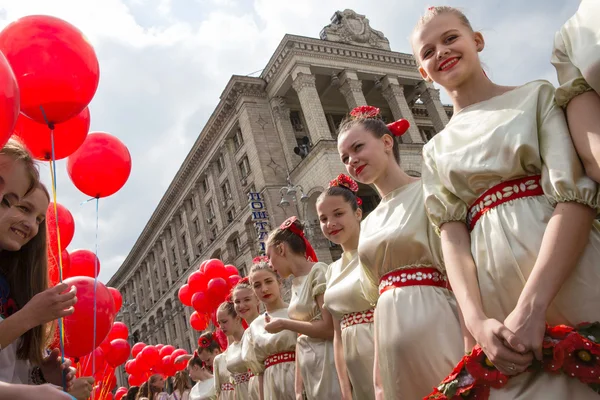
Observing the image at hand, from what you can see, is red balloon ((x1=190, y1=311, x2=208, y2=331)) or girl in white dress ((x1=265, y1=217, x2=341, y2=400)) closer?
girl in white dress ((x1=265, y1=217, x2=341, y2=400))

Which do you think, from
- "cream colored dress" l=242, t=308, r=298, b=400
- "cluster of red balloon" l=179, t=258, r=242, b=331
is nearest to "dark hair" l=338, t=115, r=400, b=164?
"cream colored dress" l=242, t=308, r=298, b=400

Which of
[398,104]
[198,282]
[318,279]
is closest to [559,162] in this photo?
[318,279]

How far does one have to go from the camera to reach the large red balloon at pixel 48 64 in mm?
3318

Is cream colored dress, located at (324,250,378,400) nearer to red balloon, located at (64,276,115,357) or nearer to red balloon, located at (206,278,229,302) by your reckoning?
red balloon, located at (64,276,115,357)

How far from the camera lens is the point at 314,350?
12.7ft

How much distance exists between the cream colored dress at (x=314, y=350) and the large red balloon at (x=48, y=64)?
2.31 m

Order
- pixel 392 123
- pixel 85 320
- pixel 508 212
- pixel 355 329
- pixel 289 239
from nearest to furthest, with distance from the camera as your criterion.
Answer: pixel 508 212, pixel 392 123, pixel 355 329, pixel 289 239, pixel 85 320

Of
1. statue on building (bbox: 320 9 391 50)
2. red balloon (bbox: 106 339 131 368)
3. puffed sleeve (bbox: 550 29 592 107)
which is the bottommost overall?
puffed sleeve (bbox: 550 29 592 107)

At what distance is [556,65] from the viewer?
166 cm

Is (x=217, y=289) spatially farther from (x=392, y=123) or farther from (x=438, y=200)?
(x=438, y=200)

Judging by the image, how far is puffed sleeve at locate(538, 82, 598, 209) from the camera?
59.2 inches

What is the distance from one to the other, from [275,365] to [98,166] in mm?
2706

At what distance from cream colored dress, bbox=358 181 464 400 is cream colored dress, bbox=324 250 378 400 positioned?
24.0 inches

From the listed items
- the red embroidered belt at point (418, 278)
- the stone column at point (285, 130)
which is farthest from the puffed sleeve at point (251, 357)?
the stone column at point (285, 130)
